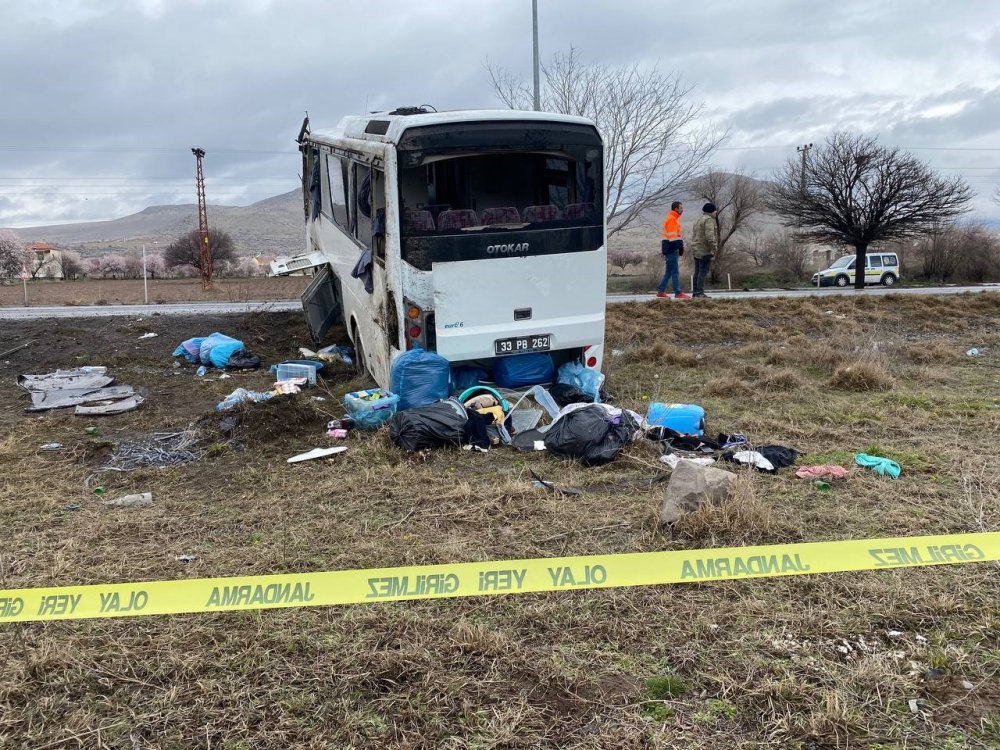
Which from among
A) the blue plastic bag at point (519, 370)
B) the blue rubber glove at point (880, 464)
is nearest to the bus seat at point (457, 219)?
the blue plastic bag at point (519, 370)

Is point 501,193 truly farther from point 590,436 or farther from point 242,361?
point 242,361

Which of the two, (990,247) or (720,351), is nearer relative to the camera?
(720,351)

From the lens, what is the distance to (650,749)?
2.77 m

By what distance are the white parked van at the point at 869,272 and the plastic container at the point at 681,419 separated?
29913mm

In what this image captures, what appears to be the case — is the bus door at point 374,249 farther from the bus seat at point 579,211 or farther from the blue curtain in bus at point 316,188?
the blue curtain in bus at point 316,188

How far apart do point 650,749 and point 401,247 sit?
5307mm

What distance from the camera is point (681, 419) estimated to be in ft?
23.0

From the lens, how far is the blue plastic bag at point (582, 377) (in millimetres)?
7918

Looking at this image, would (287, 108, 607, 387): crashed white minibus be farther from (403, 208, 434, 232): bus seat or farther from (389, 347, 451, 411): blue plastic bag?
(389, 347, 451, 411): blue plastic bag

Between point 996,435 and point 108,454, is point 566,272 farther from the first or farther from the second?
point 108,454

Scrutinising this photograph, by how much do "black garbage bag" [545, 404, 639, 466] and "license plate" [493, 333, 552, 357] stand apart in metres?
1.18

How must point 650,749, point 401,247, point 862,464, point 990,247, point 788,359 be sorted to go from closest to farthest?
point 650,749, point 862,464, point 401,247, point 788,359, point 990,247

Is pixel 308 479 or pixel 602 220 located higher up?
pixel 602 220

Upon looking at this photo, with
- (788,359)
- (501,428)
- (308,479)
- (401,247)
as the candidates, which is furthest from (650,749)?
A: (788,359)
